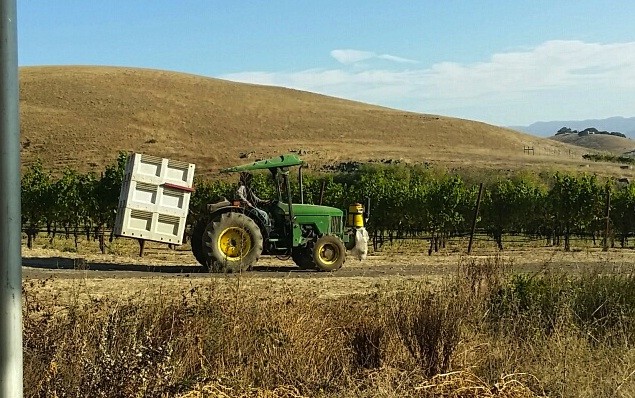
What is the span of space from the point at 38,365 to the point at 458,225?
25.7 m

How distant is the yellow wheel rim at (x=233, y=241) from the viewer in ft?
46.2

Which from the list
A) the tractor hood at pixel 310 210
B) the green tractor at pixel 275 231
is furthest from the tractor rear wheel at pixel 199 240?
the tractor hood at pixel 310 210

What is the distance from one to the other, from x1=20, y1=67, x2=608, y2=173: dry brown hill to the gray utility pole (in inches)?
2288

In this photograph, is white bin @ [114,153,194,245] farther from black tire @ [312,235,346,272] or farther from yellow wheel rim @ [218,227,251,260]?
black tire @ [312,235,346,272]

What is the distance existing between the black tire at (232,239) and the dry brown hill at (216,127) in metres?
46.9

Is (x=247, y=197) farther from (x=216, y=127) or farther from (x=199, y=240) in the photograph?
(x=216, y=127)

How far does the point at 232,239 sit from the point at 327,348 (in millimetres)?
8036

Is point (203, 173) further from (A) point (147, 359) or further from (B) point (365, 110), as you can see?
(A) point (147, 359)

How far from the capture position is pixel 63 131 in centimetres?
6906

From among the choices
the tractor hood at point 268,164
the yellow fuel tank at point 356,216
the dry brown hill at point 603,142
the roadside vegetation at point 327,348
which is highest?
the dry brown hill at point 603,142

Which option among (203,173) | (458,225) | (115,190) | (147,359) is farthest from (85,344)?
(203,173)

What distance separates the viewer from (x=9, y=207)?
9.03ft

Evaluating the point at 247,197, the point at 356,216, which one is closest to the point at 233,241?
the point at 247,197

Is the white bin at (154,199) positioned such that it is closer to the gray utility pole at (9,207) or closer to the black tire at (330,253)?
the black tire at (330,253)
